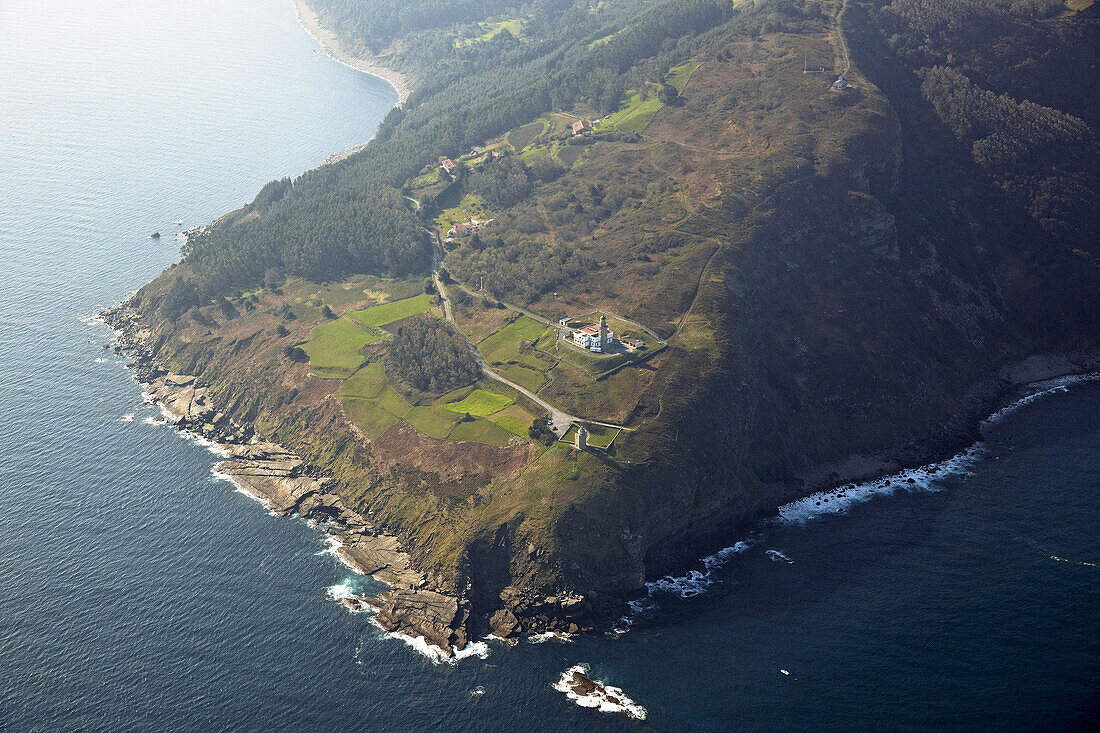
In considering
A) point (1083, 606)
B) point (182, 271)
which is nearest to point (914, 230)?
point (1083, 606)

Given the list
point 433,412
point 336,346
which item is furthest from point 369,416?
point 336,346

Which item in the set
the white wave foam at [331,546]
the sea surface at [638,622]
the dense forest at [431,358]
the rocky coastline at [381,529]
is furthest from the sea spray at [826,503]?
the dense forest at [431,358]

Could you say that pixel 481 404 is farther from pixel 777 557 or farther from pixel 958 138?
pixel 958 138

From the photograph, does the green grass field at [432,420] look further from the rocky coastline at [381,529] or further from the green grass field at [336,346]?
the green grass field at [336,346]

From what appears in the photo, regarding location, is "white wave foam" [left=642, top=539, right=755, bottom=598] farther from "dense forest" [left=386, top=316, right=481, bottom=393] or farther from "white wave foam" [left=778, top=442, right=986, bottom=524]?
"dense forest" [left=386, top=316, right=481, bottom=393]

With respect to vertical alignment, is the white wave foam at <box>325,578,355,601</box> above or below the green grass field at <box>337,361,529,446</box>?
below

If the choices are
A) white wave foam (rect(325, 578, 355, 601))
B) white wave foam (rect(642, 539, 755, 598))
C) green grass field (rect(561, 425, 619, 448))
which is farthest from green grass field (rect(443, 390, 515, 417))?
white wave foam (rect(642, 539, 755, 598))

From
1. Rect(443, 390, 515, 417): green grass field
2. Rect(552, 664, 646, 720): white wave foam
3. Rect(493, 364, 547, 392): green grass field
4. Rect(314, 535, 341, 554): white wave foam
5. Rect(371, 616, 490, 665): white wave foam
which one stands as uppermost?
Rect(493, 364, 547, 392): green grass field
